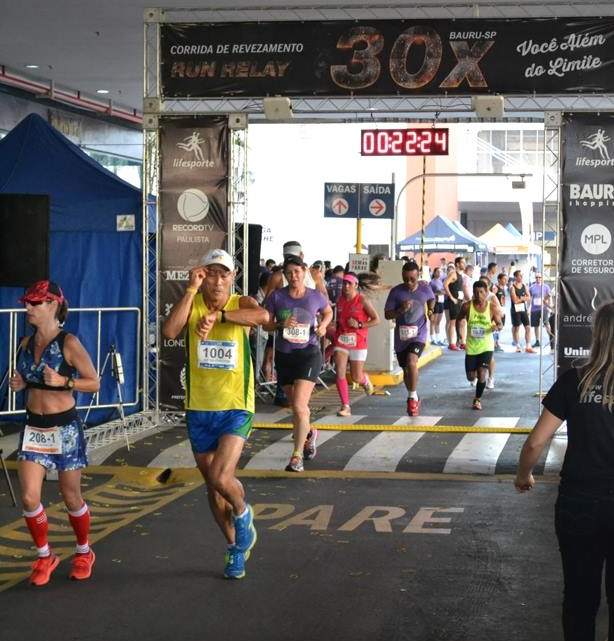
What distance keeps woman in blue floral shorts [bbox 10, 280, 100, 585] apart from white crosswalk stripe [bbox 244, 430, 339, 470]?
4415 mm

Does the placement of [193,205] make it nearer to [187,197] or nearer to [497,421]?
[187,197]

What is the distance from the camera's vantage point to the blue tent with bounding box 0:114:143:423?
15.0m

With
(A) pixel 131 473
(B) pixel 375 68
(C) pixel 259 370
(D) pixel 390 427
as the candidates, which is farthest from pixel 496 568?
(C) pixel 259 370

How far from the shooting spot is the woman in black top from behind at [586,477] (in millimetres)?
4922

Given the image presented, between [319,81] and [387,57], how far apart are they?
2.75ft

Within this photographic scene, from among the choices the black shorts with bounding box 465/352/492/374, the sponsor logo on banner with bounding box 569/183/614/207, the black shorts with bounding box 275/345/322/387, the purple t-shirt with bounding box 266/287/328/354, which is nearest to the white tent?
the black shorts with bounding box 465/352/492/374

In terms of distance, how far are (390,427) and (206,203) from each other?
3.52 meters

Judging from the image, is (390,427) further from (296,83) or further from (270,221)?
(270,221)

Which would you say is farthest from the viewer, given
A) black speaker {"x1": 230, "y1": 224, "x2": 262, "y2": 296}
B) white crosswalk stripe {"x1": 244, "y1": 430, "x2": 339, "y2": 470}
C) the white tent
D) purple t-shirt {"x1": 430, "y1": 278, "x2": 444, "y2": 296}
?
the white tent

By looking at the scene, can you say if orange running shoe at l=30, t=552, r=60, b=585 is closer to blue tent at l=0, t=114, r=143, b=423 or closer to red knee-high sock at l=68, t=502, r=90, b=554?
red knee-high sock at l=68, t=502, r=90, b=554

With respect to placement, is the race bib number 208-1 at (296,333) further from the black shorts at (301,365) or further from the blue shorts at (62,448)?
the blue shorts at (62,448)

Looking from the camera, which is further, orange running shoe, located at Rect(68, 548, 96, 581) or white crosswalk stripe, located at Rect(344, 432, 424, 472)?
white crosswalk stripe, located at Rect(344, 432, 424, 472)

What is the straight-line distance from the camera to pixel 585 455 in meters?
5.05

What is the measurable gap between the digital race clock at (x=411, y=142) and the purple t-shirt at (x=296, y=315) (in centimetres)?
776
